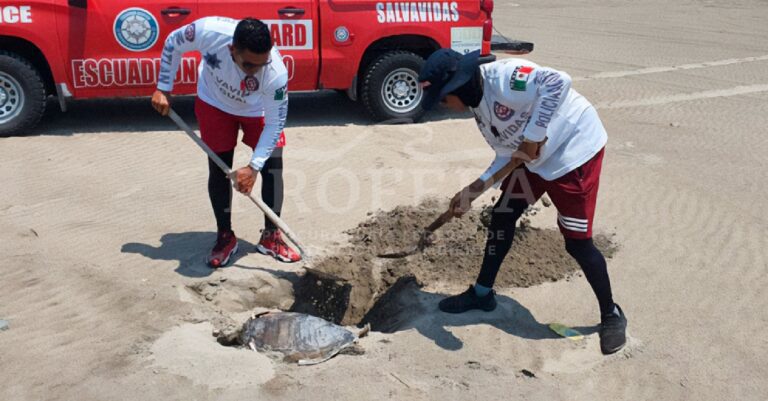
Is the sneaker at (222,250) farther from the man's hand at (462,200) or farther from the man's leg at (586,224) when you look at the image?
the man's leg at (586,224)

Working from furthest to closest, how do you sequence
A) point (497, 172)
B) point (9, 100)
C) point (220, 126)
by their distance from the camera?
point (9, 100)
point (220, 126)
point (497, 172)

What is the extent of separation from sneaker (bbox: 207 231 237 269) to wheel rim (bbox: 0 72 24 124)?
385 cm

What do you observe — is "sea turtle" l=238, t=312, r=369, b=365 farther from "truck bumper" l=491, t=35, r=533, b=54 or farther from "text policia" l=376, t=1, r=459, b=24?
"truck bumper" l=491, t=35, r=533, b=54

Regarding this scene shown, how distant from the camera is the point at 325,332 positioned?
15.0ft

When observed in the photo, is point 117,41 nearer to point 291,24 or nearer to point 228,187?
point 291,24

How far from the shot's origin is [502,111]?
4.22m

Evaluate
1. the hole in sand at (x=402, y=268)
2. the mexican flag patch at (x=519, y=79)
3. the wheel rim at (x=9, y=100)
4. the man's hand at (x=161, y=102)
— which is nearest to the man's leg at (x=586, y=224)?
the mexican flag patch at (x=519, y=79)

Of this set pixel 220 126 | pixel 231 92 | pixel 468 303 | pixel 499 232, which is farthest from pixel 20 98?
pixel 499 232

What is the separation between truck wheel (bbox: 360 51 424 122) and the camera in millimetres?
9195

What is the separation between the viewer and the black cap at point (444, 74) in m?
4.05

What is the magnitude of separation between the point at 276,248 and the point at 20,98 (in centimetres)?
415

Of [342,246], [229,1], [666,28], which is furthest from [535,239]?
[666,28]

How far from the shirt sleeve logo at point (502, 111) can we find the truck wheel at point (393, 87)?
16.4 ft

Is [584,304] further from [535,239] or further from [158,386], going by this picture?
[158,386]
